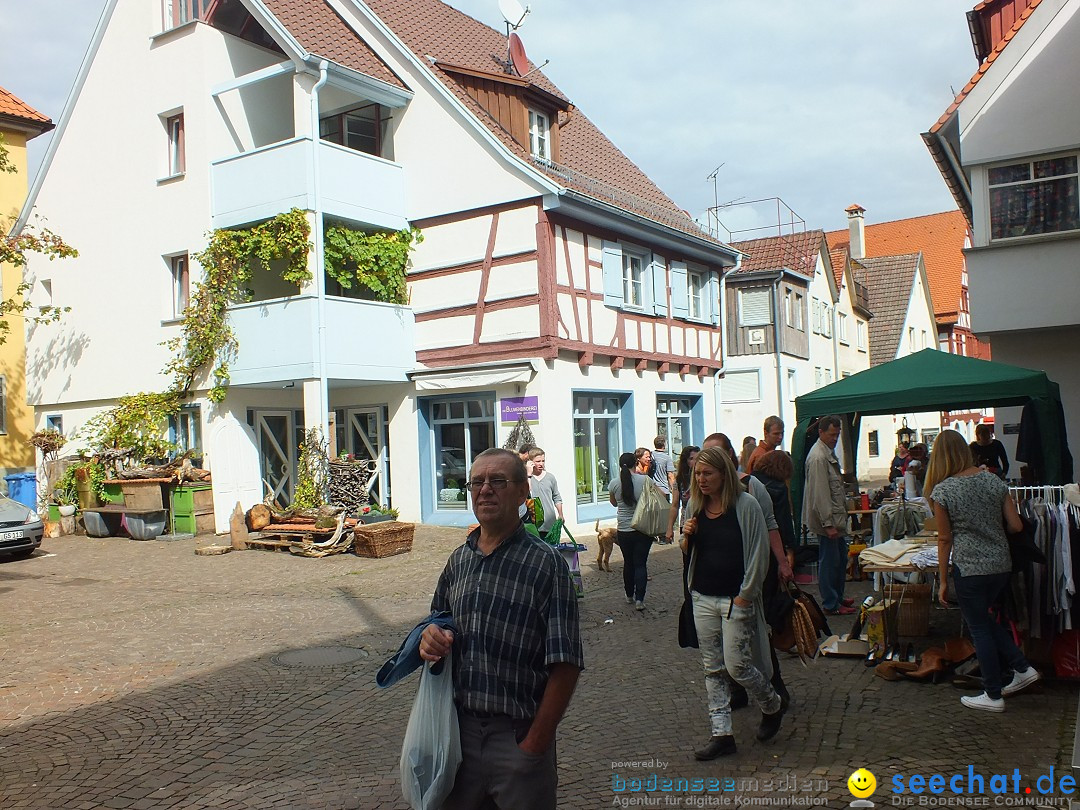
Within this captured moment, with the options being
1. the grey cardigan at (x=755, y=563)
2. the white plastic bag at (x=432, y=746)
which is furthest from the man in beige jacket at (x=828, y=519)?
the white plastic bag at (x=432, y=746)

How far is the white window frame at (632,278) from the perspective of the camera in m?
19.3

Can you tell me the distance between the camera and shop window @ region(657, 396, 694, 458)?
68.7 ft

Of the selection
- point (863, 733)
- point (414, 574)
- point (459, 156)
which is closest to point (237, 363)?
point (459, 156)

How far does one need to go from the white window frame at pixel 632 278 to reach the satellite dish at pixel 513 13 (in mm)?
6089

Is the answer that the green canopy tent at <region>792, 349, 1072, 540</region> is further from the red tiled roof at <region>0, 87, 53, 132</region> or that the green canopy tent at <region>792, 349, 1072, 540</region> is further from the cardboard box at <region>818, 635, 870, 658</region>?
the red tiled roof at <region>0, 87, 53, 132</region>

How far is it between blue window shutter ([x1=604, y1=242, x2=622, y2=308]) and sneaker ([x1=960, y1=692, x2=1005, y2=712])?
13.2m

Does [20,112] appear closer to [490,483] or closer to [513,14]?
[513,14]

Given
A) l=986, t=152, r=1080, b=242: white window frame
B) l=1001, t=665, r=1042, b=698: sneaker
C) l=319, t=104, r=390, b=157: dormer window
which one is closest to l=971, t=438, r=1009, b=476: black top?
l=986, t=152, r=1080, b=242: white window frame

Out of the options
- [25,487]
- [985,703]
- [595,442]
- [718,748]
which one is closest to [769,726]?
[718,748]

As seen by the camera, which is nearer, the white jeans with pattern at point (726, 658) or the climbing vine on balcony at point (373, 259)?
the white jeans with pattern at point (726, 658)

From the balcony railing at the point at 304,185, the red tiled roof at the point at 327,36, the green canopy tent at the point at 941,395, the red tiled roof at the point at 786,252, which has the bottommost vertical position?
the green canopy tent at the point at 941,395

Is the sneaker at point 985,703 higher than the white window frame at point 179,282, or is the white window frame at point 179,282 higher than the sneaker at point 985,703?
the white window frame at point 179,282

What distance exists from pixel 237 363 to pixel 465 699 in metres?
15.7

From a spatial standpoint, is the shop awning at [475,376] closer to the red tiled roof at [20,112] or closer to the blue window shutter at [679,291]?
the blue window shutter at [679,291]
